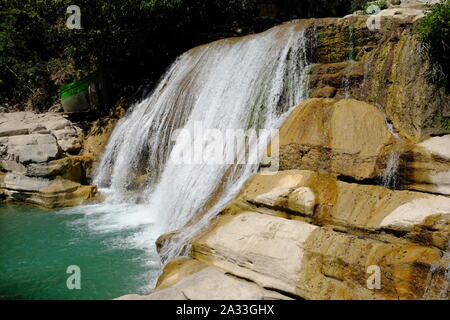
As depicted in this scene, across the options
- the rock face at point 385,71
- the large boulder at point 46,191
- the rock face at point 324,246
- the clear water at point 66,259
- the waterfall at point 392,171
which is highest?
the rock face at point 385,71

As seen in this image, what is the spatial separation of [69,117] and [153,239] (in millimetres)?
7107

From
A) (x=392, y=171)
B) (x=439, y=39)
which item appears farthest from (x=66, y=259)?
(x=439, y=39)

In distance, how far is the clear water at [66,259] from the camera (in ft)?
18.6

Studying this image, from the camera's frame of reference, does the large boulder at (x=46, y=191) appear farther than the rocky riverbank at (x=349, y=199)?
Yes

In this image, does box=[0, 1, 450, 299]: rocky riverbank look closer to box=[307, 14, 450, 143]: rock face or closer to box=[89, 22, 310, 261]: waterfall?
box=[307, 14, 450, 143]: rock face

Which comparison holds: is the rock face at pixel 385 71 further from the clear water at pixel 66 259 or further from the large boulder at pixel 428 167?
the clear water at pixel 66 259

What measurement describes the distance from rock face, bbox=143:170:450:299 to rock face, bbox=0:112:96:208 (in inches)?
209

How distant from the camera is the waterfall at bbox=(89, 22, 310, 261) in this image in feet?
23.5

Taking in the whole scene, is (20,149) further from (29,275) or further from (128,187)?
(29,275)

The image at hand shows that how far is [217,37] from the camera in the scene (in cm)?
→ 1508

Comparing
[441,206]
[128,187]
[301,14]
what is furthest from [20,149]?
[301,14]

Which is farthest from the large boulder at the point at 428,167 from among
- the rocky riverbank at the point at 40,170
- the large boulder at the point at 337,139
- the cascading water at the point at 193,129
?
the rocky riverbank at the point at 40,170

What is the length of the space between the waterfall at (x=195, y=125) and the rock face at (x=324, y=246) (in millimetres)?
971

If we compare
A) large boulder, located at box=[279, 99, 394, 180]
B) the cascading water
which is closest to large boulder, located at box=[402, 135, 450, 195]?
large boulder, located at box=[279, 99, 394, 180]
